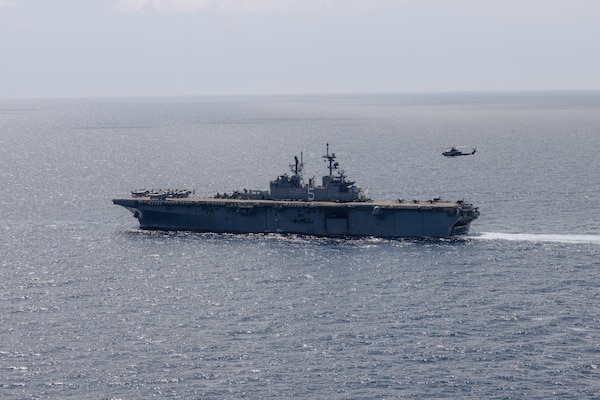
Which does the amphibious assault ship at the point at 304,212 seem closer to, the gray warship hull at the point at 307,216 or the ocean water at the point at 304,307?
the gray warship hull at the point at 307,216

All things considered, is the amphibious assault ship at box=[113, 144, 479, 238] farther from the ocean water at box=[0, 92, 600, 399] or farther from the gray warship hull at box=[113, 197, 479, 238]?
the ocean water at box=[0, 92, 600, 399]

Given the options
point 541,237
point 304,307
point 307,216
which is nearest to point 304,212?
point 307,216

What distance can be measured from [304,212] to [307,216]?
1.36 feet

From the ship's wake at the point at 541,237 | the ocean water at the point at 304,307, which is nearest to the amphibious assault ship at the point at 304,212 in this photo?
the ocean water at the point at 304,307

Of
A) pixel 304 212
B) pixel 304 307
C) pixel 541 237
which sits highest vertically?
pixel 304 212

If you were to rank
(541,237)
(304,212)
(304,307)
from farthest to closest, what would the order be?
(304,212) → (541,237) → (304,307)

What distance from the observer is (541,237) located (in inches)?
2618

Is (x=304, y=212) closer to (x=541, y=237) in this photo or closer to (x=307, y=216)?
(x=307, y=216)

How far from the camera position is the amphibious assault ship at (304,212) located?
6994cm

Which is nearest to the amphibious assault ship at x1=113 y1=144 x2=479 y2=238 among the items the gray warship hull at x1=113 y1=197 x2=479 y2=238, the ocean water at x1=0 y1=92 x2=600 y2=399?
the gray warship hull at x1=113 y1=197 x2=479 y2=238

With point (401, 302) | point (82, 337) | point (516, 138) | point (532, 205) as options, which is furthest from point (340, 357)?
point (516, 138)

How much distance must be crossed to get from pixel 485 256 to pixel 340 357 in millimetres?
22591

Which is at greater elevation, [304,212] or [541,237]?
[304,212]

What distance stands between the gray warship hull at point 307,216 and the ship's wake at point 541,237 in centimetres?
212
